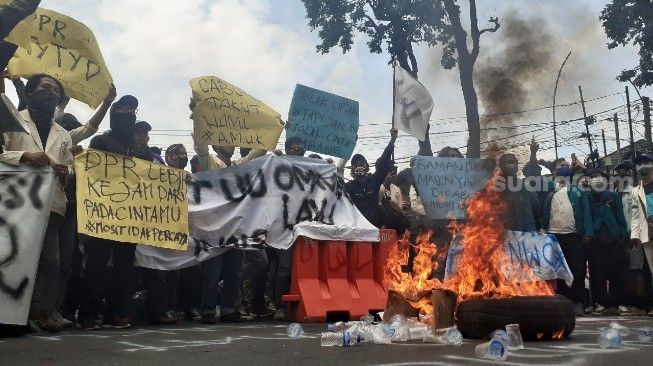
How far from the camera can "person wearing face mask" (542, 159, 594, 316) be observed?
10562 mm

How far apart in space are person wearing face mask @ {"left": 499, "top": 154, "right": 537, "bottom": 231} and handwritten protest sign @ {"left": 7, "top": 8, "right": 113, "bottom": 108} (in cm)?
473

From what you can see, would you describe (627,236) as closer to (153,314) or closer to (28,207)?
(153,314)

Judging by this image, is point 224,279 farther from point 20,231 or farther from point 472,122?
point 472,122

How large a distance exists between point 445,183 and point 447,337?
5.20 meters

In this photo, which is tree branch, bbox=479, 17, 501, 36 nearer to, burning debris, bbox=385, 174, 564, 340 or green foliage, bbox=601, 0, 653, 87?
green foliage, bbox=601, 0, 653, 87

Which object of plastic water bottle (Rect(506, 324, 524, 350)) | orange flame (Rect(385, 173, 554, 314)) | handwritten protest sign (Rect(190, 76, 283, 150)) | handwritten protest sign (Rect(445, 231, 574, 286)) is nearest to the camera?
plastic water bottle (Rect(506, 324, 524, 350))

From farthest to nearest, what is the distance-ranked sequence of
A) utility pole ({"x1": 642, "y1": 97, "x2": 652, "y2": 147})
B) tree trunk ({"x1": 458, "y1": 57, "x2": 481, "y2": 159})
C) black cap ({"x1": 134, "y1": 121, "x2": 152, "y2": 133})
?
utility pole ({"x1": 642, "y1": 97, "x2": 652, "y2": 147}) < tree trunk ({"x1": 458, "y1": 57, "x2": 481, "y2": 159}) < black cap ({"x1": 134, "y1": 121, "x2": 152, "y2": 133})

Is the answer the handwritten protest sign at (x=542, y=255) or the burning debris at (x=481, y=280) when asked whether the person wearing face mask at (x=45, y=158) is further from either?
the handwritten protest sign at (x=542, y=255)

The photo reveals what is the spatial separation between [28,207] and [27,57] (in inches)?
100

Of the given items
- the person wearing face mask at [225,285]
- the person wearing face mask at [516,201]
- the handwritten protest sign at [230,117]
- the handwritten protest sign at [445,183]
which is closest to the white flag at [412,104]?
the handwritten protest sign at [445,183]

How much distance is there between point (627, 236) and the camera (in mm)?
11031

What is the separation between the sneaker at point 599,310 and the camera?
10562mm

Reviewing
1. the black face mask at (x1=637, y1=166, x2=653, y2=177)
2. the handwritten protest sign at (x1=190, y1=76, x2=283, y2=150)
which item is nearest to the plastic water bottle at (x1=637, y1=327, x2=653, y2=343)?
the black face mask at (x1=637, y1=166, x2=653, y2=177)

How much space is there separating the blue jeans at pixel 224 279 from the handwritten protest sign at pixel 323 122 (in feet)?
7.14
